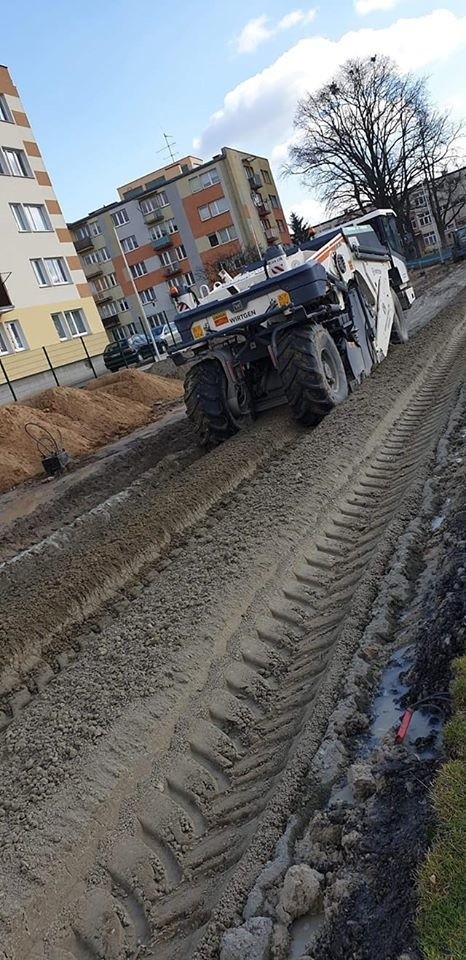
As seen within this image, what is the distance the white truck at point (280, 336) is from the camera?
27.9ft

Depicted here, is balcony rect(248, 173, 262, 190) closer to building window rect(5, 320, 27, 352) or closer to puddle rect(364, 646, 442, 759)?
building window rect(5, 320, 27, 352)

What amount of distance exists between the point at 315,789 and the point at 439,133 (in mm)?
51075

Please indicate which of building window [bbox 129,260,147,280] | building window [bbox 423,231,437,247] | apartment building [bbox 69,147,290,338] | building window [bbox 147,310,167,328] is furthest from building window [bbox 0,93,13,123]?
→ building window [bbox 423,231,437,247]

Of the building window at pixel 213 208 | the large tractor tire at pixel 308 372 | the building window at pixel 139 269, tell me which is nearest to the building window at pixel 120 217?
the building window at pixel 139 269

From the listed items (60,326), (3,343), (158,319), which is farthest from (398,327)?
(158,319)

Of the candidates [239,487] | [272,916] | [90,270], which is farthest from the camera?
[90,270]

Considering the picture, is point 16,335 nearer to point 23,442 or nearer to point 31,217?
point 31,217

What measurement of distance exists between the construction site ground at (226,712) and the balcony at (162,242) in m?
54.8

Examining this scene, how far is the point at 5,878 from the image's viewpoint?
10.3 ft

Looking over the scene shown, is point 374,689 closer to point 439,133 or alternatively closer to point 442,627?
point 442,627

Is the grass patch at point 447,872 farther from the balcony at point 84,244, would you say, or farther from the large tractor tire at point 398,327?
the balcony at point 84,244

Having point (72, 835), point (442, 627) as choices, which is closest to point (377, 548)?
point (442, 627)

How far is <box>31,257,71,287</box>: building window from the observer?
2950cm

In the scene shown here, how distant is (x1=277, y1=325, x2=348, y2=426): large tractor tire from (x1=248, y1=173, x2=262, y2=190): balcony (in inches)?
2131
